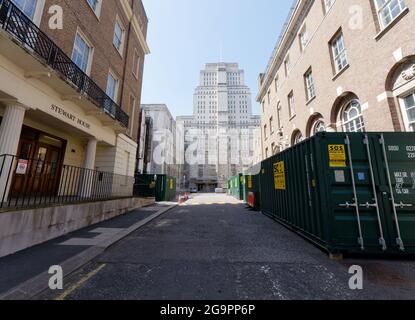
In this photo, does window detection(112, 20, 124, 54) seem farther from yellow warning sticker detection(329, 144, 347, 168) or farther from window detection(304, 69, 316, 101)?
yellow warning sticker detection(329, 144, 347, 168)

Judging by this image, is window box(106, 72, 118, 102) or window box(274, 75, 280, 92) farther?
window box(274, 75, 280, 92)

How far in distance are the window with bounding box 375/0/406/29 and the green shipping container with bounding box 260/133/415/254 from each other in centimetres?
682

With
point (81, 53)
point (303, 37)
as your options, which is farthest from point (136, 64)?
point (303, 37)

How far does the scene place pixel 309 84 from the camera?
1402cm

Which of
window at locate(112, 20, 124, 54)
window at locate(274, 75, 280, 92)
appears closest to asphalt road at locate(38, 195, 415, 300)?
window at locate(112, 20, 124, 54)

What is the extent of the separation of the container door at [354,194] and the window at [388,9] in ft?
24.1

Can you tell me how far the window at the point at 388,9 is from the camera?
7.32m

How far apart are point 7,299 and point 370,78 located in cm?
1346

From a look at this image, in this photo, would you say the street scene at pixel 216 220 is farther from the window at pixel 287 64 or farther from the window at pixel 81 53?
the window at pixel 287 64

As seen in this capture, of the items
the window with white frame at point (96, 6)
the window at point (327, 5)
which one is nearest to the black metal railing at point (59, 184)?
the window with white frame at point (96, 6)

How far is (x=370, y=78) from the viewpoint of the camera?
8305mm

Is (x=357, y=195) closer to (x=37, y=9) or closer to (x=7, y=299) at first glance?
(x=7, y=299)

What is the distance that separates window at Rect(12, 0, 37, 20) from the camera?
265 inches
